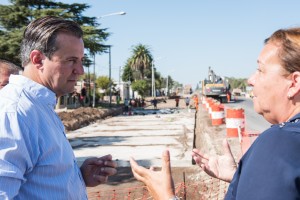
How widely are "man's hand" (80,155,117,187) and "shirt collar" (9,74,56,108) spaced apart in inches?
28.0

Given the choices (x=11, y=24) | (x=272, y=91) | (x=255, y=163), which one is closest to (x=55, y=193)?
(x=255, y=163)

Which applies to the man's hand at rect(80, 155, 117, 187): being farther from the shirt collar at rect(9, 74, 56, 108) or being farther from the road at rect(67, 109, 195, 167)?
the road at rect(67, 109, 195, 167)

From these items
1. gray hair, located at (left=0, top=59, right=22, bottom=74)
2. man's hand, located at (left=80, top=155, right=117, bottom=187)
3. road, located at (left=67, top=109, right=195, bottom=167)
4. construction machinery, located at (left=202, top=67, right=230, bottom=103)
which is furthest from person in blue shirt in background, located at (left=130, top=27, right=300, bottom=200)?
construction machinery, located at (left=202, top=67, right=230, bottom=103)

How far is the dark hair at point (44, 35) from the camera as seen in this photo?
2.08m

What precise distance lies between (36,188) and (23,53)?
859 mm

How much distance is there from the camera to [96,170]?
261cm

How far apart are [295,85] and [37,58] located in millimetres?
1459

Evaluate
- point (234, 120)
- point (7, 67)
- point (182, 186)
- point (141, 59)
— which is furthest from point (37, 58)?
point (141, 59)

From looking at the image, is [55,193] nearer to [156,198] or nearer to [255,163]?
[156,198]

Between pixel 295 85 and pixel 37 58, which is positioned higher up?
pixel 37 58

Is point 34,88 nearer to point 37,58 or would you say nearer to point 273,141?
point 37,58

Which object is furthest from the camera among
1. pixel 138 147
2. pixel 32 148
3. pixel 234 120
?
pixel 138 147

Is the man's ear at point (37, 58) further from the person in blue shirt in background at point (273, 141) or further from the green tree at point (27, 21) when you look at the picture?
the green tree at point (27, 21)

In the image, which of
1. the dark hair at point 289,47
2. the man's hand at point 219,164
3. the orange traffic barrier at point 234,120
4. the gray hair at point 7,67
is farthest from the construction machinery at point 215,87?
the dark hair at point 289,47
